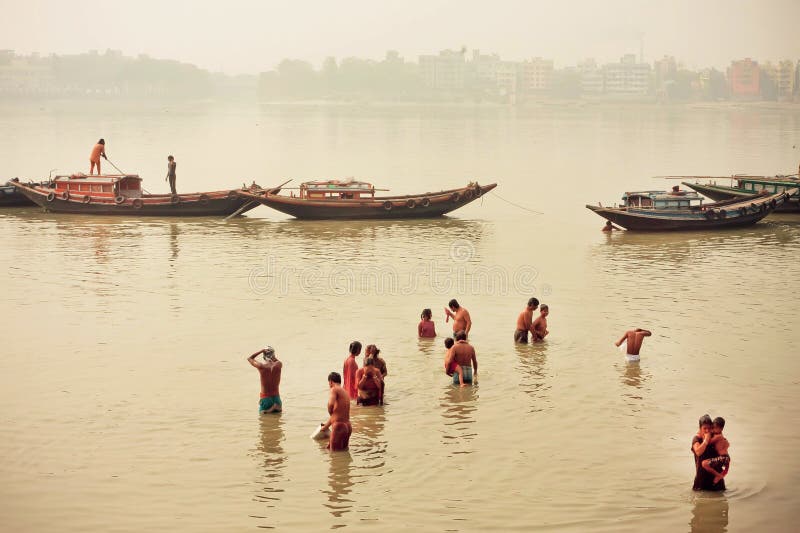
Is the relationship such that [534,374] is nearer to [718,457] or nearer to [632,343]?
[632,343]

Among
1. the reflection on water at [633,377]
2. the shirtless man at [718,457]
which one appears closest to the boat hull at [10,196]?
the reflection on water at [633,377]

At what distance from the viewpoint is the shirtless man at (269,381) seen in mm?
16392

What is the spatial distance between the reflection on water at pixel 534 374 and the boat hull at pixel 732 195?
890 inches

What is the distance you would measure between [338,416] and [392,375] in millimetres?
4404

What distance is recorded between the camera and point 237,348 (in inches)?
868

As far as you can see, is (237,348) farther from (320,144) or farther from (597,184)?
(320,144)

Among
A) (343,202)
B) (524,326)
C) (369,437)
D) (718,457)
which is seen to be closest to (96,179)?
(343,202)

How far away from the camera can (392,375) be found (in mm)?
19500

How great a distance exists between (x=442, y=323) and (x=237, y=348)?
4871 millimetres

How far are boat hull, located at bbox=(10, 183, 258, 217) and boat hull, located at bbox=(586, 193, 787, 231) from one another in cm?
1467

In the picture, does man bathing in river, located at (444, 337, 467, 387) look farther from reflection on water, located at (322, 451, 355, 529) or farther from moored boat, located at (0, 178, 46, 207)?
moored boat, located at (0, 178, 46, 207)

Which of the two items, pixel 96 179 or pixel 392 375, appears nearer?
pixel 392 375

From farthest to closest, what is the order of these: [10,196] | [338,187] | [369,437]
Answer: [10,196] < [338,187] < [369,437]

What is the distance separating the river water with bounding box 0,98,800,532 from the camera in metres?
14.0
